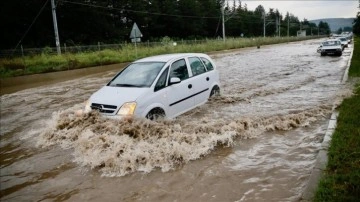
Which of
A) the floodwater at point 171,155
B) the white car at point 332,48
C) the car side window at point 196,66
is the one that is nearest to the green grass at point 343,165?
the floodwater at point 171,155

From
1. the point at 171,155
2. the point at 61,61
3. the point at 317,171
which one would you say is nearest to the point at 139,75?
the point at 171,155

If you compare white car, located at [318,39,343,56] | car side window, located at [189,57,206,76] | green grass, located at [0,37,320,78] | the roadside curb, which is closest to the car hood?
car side window, located at [189,57,206,76]

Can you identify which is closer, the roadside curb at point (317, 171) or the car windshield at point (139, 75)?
the roadside curb at point (317, 171)

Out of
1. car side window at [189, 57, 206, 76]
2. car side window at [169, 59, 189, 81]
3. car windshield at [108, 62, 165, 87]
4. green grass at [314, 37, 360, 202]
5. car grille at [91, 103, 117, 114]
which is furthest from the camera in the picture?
car side window at [189, 57, 206, 76]

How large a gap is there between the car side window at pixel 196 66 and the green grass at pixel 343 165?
3722mm

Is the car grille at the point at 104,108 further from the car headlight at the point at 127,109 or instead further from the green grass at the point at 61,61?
the green grass at the point at 61,61

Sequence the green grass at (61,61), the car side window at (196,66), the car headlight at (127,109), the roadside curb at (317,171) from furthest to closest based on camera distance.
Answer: the green grass at (61,61) → the car side window at (196,66) → the car headlight at (127,109) → the roadside curb at (317,171)

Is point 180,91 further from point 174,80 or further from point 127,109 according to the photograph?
point 127,109

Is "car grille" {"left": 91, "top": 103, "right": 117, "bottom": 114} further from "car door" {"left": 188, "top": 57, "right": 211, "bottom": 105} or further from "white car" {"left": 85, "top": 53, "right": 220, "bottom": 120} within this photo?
"car door" {"left": 188, "top": 57, "right": 211, "bottom": 105}

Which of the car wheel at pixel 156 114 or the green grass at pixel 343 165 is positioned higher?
the car wheel at pixel 156 114

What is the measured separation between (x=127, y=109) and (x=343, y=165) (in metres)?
4.16

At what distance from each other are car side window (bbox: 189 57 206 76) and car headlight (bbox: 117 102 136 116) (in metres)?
2.60

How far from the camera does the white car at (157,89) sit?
7473 mm

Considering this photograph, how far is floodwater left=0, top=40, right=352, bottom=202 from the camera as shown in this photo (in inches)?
210
